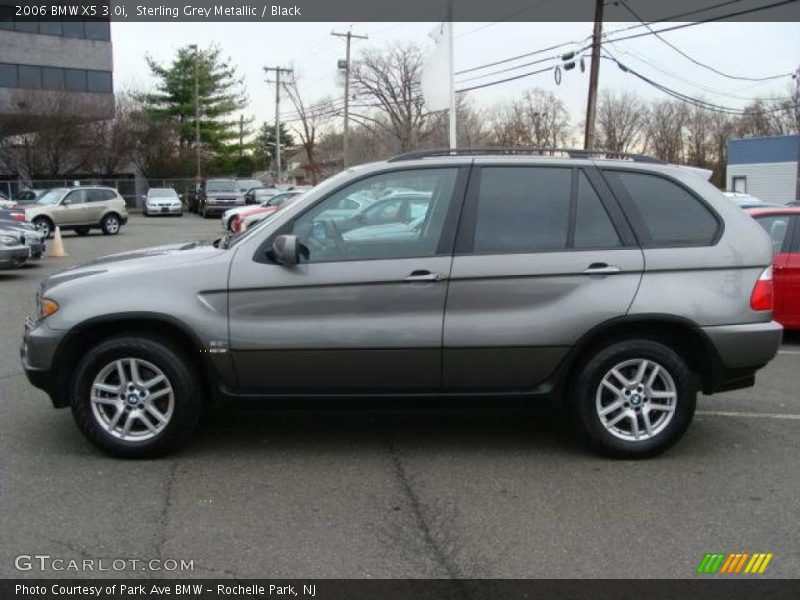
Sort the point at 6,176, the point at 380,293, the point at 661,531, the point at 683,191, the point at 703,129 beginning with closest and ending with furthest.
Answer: the point at 661,531
the point at 380,293
the point at 683,191
the point at 6,176
the point at 703,129

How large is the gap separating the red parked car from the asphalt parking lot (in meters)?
2.85

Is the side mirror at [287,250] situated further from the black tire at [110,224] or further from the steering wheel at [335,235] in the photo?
the black tire at [110,224]

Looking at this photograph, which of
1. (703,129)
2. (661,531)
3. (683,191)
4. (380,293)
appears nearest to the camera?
(661,531)

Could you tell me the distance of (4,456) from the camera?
488 centimetres

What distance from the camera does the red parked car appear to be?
8453 millimetres

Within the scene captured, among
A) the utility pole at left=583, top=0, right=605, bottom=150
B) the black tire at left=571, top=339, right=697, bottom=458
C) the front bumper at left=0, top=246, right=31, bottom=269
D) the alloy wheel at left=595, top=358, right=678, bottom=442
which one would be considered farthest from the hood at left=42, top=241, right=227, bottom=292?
the utility pole at left=583, top=0, right=605, bottom=150

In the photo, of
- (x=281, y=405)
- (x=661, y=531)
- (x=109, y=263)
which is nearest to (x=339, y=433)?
(x=281, y=405)

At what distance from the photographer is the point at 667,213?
4.97m

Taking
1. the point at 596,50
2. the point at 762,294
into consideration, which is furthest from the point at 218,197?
the point at 762,294

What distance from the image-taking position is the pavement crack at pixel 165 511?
12.3 feet
